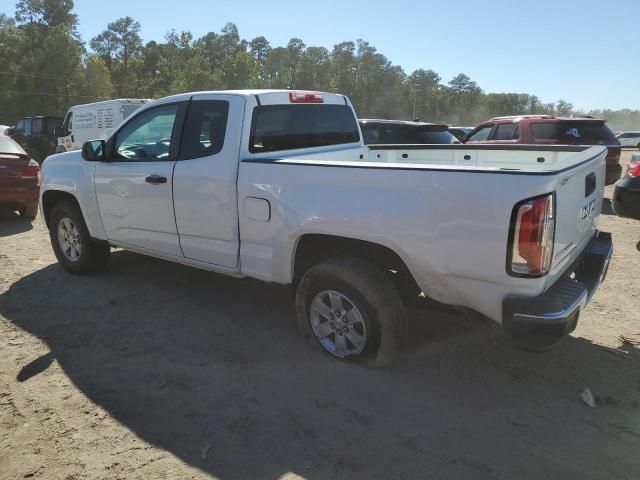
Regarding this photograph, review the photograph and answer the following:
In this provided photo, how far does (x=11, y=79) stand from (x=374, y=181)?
5881 cm

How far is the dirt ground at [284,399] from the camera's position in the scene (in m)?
2.51

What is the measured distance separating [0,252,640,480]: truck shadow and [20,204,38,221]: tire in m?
4.83

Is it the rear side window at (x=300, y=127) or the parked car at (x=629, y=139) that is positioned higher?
the rear side window at (x=300, y=127)

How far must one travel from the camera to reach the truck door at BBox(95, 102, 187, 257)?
421 cm

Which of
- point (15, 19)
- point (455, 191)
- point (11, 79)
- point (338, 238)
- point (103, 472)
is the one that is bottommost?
point (103, 472)

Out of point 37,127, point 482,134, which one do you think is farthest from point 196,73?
point 482,134

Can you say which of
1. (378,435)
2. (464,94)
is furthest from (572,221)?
(464,94)

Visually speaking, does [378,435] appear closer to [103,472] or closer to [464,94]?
[103,472]

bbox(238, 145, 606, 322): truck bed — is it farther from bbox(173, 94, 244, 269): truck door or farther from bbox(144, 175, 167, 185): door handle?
bbox(144, 175, 167, 185): door handle

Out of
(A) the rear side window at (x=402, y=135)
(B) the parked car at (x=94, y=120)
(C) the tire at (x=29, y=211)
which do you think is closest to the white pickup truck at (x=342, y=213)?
(C) the tire at (x=29, y=211)

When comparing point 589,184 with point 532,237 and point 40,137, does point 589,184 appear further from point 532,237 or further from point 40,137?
point 40,137

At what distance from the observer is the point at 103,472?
2473mm

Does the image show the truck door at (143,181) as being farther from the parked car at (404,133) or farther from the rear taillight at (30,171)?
the parked car at (404,133)

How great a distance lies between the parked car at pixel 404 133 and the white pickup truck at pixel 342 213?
4.71 metres
